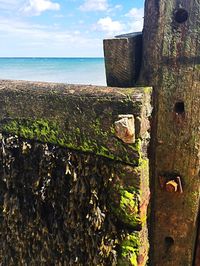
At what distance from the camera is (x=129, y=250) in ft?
7.45

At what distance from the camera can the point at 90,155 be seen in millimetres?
2270

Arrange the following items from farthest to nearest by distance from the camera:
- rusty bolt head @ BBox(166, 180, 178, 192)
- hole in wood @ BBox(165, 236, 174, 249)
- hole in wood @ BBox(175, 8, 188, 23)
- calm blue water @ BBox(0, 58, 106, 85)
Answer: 1. calm blue water @ BBox(0, 58, 106, 85)
2. hole in wood @ BBox(165, 236, 174, 249)
3. rusty bolt head @ BBox(166, 180, 178, 192)
4. hole in wood @ BBox(175, 8, 188, 23)

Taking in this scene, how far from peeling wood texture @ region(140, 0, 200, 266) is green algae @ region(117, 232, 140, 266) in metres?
0.24

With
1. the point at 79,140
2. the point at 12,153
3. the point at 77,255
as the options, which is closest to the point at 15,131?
the point at 12,153

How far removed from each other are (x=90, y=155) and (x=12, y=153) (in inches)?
28.2

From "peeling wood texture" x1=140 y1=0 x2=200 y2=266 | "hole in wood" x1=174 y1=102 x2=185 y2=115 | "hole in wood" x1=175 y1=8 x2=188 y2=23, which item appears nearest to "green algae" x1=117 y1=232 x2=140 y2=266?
"peeling wood texture" x1=140 y1=0 x2=200 y2=266

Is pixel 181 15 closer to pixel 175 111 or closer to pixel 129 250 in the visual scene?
pixel 175 111

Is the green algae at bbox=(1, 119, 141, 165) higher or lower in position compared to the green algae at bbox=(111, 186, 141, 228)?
higher

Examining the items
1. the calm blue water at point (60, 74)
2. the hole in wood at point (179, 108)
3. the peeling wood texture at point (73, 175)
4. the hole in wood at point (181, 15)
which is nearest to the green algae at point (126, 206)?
the peeling wood texture at point (73, 175)

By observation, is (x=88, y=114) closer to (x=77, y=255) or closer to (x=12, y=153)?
(x=12, y=153)

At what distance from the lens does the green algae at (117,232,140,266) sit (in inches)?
88.3

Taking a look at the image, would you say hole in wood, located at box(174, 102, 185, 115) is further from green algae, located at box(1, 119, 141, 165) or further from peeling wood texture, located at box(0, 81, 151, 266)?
green algae, located at box(1, 119, 141, 165)

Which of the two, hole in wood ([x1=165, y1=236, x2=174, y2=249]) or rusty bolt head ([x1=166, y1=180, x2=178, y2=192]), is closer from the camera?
rusty bolt head ([x1=166, y1=180, x2=178, y2=192])

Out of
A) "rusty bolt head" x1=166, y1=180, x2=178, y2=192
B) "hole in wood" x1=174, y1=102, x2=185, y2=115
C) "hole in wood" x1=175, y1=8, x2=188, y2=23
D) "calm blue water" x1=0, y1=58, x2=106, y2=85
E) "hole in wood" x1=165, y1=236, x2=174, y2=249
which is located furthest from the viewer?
"calm blue water" x1=0, y1=58, x2=106, y2=85
